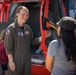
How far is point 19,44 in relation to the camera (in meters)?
3.31

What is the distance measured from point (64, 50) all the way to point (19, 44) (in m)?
0.97

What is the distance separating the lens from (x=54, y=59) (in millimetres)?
2576

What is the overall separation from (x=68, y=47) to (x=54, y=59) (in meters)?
0.22

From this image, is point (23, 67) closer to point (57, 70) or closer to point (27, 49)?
point (27, 49)

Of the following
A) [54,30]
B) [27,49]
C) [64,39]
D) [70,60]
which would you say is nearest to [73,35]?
[64,39]

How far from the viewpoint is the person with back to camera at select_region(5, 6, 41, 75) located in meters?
3.25

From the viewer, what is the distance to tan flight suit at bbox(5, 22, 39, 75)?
3.27 metres

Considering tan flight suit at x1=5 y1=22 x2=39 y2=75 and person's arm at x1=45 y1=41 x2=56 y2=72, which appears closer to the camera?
person's arm at x1=45 y1=41 x2=56 y2=72

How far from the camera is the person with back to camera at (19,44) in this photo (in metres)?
3.25

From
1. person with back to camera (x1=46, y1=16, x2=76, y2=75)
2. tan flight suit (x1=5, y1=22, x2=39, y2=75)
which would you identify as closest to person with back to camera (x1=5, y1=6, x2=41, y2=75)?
tan flight suit (x1=5, y1=22, x2=39, y2=75)

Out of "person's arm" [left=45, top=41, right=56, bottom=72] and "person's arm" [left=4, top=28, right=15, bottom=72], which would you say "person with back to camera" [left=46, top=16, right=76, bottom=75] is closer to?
"person's arm" [left=45, top=41, right=56, bottom=72]

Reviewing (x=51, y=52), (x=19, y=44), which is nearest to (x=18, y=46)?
(x=19, y=44)

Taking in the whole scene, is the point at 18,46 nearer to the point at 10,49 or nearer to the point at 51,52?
the point at 10,49

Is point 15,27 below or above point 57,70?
above
